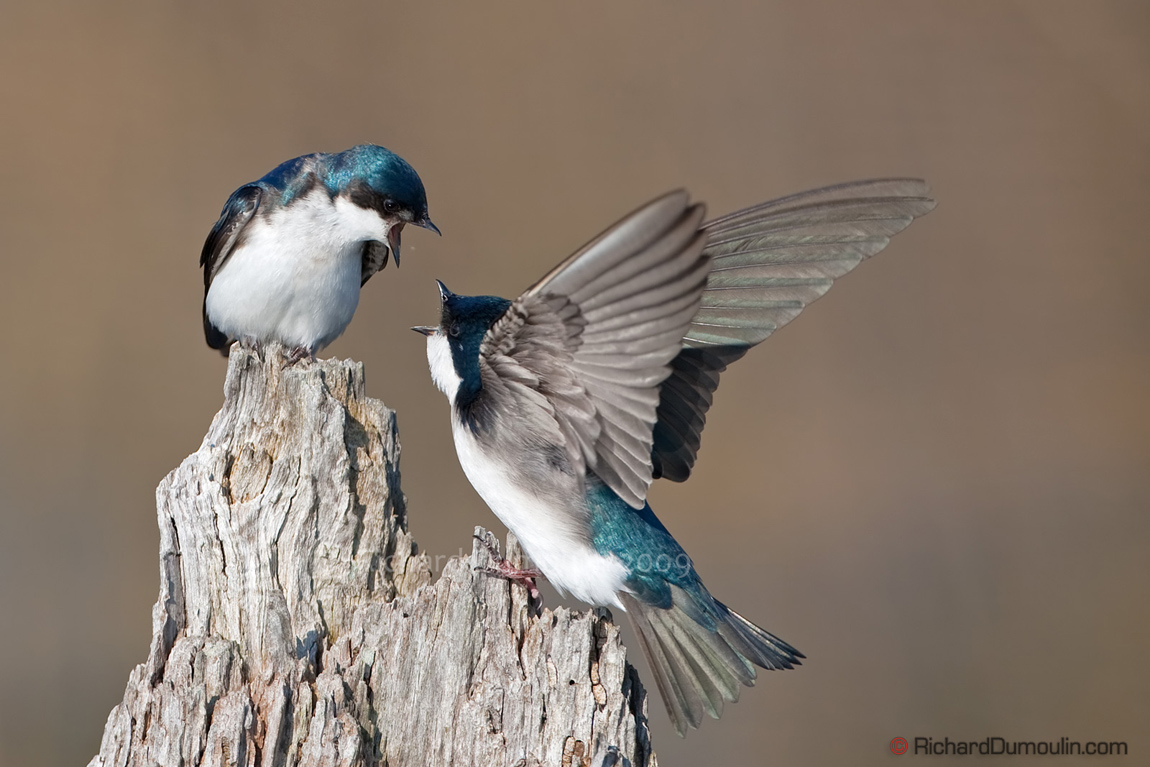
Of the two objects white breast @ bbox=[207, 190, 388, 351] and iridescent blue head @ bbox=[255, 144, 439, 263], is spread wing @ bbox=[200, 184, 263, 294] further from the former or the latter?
iridescent blue head @ bbox=[255, 144, 439, 263]

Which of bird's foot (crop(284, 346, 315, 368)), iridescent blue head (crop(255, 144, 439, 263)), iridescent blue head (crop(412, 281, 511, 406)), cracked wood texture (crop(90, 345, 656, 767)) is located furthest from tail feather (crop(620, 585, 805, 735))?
iridescent blue head (crop(255, 144, 439, 263))

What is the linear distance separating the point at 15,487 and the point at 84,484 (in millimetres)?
334

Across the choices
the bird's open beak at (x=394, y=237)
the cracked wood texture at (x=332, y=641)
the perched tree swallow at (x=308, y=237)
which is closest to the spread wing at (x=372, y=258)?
the perched tree swallow at (x=308, y=237)

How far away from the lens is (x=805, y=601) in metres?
5.66

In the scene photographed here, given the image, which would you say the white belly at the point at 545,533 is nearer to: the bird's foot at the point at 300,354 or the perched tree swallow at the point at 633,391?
the perched tree swallow at the point at 633,391

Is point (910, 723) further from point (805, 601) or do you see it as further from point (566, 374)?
point (566, 374)

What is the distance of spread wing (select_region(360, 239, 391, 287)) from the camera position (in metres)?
3.49

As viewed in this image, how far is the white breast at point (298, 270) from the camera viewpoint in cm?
313

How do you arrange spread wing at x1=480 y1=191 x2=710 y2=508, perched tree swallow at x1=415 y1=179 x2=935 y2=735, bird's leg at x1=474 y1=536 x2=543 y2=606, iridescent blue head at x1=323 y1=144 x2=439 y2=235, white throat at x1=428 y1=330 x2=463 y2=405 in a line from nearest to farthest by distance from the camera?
spread wing at x1=480 y1=191 x2=710 y2=508
perched tree swallow at x1=415 y1=179 x2=935 y2=735
bird's leg at x1=474 y1=536 x2=543 y2=606
white throat at x1=428 y1=330 x2=463 y2=405
iridescent blue head at x1=323 y1=144 x2=439 y2=235

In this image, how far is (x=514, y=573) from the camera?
2205 millimetres

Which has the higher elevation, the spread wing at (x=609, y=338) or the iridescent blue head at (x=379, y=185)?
the iridescent blue head at (x=379, y=185)

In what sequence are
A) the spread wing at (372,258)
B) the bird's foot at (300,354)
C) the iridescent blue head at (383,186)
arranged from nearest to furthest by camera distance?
the bird's foot at (300,354) < the iridescent blue head at (383,186) < the spread wing at (372,258)

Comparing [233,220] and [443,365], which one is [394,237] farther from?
[443,365]

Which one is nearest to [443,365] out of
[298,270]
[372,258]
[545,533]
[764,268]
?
[545,533]
